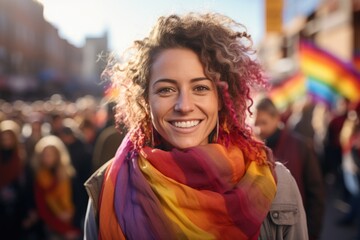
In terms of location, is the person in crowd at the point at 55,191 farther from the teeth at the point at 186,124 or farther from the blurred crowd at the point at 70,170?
the teeth at the point at 186,124

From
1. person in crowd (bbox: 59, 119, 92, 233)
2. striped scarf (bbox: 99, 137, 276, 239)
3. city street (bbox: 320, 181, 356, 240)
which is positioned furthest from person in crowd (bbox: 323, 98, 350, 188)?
striped scarf (bbox: 99, 137, 276, 239)

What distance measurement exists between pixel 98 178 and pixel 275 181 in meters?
0.81

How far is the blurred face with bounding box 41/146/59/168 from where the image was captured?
557 cm

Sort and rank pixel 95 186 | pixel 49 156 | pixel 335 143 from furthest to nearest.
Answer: pixel 335 143
pixel 49 156
pixel 95 186

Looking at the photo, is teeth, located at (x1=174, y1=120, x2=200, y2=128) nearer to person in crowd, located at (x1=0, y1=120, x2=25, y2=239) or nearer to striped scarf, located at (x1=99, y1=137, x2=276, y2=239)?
striped scarf, located at (x1=99, y1=137, x2=276, y2=239)

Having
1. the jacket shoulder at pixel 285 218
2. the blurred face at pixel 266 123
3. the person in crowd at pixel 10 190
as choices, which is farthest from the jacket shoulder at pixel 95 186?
the person in crowd at pixel 10 190

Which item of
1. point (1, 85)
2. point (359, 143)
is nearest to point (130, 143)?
point (359, 143)

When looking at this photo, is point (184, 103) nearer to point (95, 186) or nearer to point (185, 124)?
point (185, 124)

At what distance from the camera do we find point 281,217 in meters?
2.01

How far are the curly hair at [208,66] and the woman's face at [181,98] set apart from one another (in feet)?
0.15

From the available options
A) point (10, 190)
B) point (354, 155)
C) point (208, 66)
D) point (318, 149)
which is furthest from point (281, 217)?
point (318, 149)

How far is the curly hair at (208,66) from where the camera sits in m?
2.06

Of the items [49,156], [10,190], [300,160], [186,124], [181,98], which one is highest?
[181,98]

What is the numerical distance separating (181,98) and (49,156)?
3965mm
